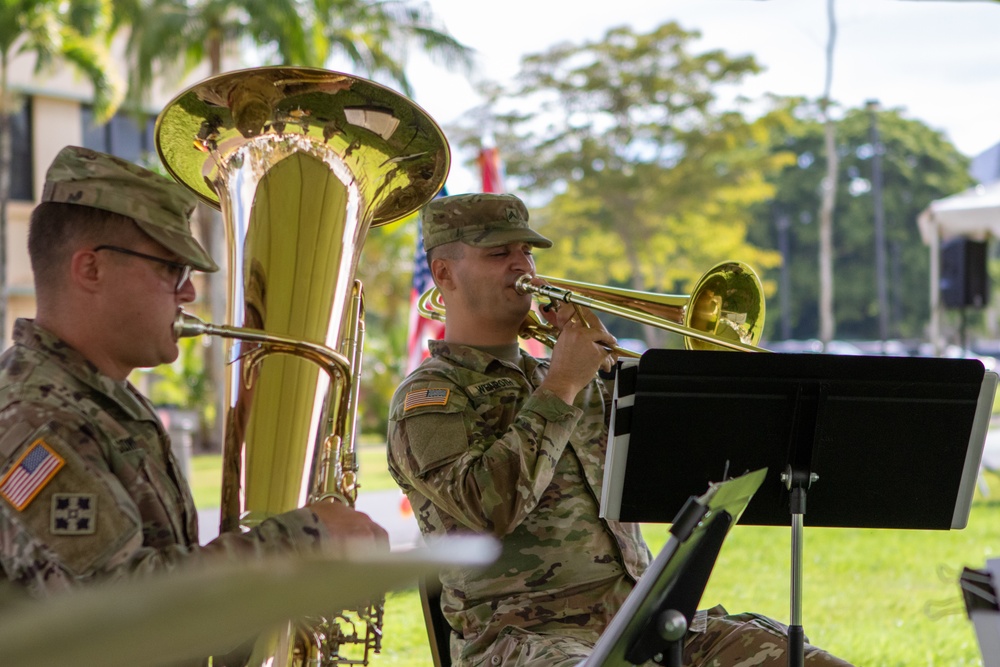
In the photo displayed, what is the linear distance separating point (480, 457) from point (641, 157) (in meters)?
21.7

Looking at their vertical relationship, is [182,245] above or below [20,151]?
below

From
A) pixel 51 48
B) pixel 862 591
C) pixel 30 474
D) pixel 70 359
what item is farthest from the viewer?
pixel 51 48

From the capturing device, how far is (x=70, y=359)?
6.40ft

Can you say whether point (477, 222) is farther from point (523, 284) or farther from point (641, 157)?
point (641, 157)

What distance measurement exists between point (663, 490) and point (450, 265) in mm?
1171

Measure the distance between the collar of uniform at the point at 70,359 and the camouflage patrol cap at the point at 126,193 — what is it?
25 centimetres

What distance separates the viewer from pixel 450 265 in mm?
3289

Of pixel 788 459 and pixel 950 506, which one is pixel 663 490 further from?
pixel 950 506

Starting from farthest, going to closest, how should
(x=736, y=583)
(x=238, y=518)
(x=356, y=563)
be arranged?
1. (x=736, y=583)
2. (x=238, y=518)
3. (x=356, y=563)

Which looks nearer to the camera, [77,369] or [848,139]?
[77,369]

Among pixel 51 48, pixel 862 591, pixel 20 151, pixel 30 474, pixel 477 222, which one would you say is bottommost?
pixel 862 591

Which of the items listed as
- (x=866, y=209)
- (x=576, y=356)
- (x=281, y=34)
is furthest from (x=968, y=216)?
(x=866, y=209)

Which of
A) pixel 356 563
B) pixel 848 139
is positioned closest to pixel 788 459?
pixel 356 563

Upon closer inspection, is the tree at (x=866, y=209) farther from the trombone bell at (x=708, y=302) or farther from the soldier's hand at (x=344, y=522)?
the soldier's hand at (x=344, y=522)
